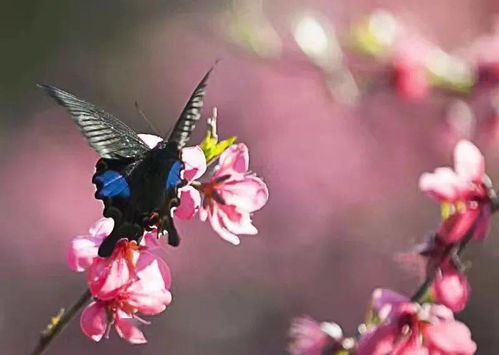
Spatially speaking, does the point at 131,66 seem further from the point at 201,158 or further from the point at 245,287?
the point at 201,158

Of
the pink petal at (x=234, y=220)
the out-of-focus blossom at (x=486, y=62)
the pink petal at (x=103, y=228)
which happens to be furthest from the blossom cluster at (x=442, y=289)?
the out-of-focus blossom at (x=486, y=62)

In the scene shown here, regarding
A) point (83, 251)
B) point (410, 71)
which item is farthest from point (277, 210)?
point (83, 251)

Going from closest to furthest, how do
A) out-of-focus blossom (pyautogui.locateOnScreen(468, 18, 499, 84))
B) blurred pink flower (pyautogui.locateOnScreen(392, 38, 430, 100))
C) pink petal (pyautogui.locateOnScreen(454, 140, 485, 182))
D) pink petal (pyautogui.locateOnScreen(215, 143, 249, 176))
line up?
pink petal (pyautogui.locateOnScreen(215, 143, 249, 176))
pink petal (pyautogui.locateOnScreen(454, 140, 485, 182))
out-of-focus blossom (pyautogui.locateOnScreen(468, 18, 499, 84))
blurred pink flower (pyautogui.locateOnScreen(392, 38, 430, 100))

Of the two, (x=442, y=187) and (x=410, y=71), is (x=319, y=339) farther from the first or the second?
(x=410, y=71)

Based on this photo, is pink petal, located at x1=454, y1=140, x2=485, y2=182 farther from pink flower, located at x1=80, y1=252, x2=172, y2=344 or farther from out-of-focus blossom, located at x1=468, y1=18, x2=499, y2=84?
out-of-focus blossom, located at x1=468, y1=18, x2=499, y2=84

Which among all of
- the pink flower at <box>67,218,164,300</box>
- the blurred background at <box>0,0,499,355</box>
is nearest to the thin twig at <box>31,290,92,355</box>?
the pink flower at <box>67,218,164,300</box>

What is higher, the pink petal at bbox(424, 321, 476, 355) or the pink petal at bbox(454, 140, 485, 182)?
the pink petal at bbox(454, 140, 485, 182)
